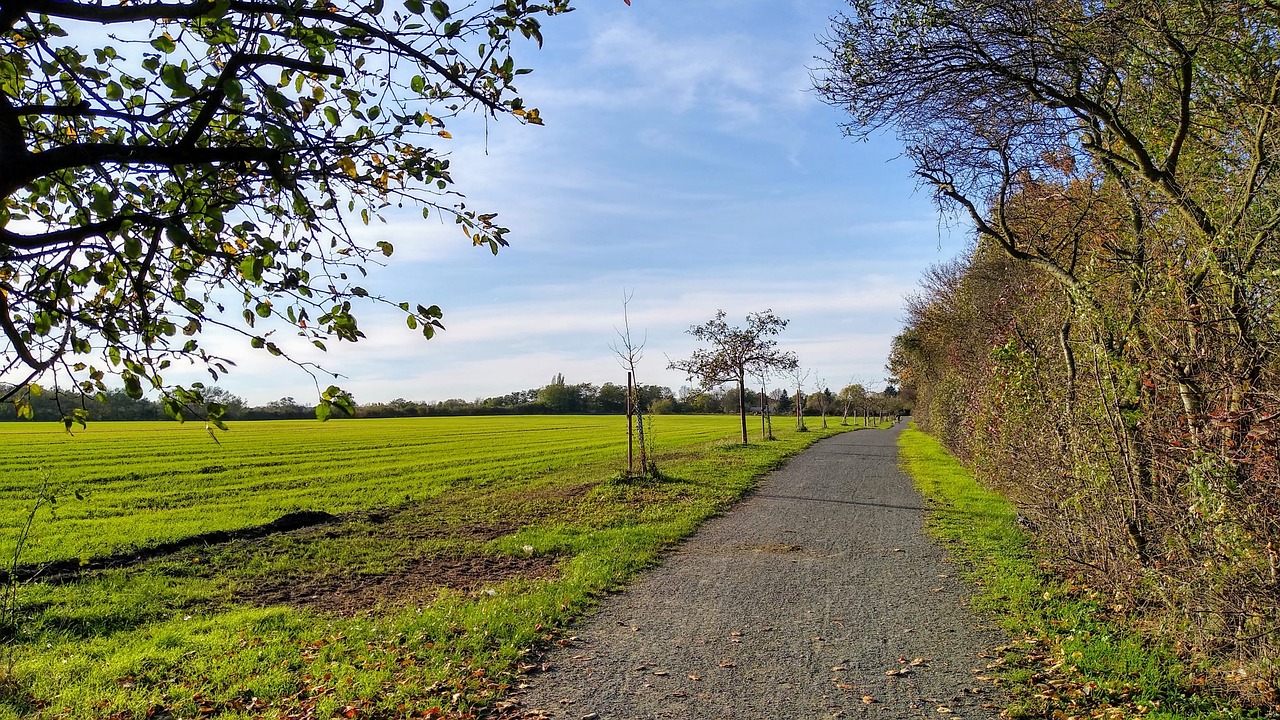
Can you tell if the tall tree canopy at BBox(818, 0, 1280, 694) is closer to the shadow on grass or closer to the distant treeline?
the shadow on grass

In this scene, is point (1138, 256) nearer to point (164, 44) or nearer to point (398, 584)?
point (164, 44)

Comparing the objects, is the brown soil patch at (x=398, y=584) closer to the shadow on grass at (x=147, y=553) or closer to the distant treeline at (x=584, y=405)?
the shadow on grass at (x=147, y=553)

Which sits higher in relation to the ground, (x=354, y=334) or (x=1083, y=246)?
(x=1083, y=246)

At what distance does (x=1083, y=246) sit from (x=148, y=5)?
8459mm

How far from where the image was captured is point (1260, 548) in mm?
4297

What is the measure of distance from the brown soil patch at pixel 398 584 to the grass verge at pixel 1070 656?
5054 mm

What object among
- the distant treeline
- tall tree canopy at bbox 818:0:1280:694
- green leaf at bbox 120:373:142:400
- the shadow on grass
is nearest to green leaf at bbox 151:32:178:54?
green leaf at bbox 120:373:142:400

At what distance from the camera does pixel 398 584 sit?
353 inches

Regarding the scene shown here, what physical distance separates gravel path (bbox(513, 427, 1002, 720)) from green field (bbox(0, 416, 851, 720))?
0.62m

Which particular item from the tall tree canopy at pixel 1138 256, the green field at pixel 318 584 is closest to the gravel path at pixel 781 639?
the green field at pixel 318 584

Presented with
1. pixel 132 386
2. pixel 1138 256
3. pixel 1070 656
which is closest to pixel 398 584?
pixel 132 386

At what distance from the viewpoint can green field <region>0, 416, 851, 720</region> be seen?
17.9ft

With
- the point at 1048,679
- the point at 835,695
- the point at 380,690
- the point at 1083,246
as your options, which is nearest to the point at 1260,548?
the point at 1048,679

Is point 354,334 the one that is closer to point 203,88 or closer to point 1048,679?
point 203,88
